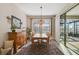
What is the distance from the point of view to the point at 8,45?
124 inches

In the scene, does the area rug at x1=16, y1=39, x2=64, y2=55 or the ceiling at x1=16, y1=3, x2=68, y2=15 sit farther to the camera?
the ceiling at x1=16, y1=3, x2=68, y2=15

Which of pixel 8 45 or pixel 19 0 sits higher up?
pixel 19 0

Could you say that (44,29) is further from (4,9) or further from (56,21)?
(4,9)

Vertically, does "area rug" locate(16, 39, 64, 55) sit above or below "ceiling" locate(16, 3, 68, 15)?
below

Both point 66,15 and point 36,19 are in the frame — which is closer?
point 66,15

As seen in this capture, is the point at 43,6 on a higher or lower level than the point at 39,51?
higher

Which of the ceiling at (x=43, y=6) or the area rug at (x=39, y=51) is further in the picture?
the ceiling at (x=43, y=6)

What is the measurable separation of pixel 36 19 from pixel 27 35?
42.7 inches

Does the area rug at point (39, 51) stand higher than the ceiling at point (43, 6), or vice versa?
the ceiling at point (43, 6)

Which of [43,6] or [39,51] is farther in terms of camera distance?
[43,6]
